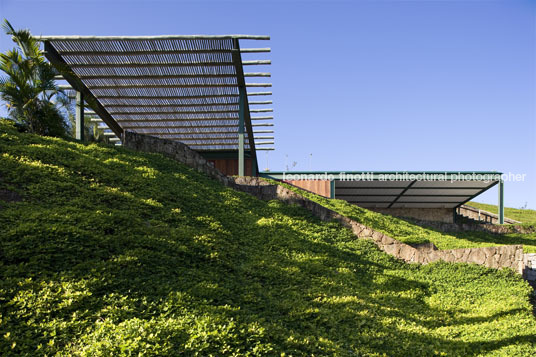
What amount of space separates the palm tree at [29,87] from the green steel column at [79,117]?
149 inches

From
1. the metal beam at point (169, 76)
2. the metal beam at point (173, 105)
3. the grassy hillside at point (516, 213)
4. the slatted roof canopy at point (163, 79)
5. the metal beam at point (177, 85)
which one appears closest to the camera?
the slatted roof canopy at point (163, 79)

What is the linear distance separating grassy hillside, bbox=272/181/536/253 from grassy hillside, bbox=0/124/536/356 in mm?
3877

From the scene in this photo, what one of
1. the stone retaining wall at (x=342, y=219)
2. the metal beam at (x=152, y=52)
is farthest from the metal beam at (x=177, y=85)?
the stone retaining wall at (x=342, y=219)

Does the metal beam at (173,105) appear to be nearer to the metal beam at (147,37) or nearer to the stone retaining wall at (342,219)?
the metal beam at (147,37)

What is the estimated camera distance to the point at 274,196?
638 inches

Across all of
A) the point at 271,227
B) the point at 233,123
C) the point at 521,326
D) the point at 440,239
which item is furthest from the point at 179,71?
the point at 521,326

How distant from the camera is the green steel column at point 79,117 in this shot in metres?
20.3

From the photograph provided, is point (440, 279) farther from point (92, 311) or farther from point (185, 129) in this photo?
point (185, 129)

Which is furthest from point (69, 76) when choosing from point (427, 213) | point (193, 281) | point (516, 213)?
point (516, 213)

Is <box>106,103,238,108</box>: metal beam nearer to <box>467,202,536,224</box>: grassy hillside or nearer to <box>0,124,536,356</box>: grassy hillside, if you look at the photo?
<box>0,124,536,356</box>: grassy hillside

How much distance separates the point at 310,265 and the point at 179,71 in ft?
46.0

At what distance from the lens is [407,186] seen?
29.6 meters

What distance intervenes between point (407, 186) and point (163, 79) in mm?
20314

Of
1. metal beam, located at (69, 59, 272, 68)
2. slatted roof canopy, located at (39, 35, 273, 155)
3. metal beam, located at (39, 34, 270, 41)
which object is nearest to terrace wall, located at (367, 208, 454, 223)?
slatted roof canopy, located at (39, 35, 273, 155)
